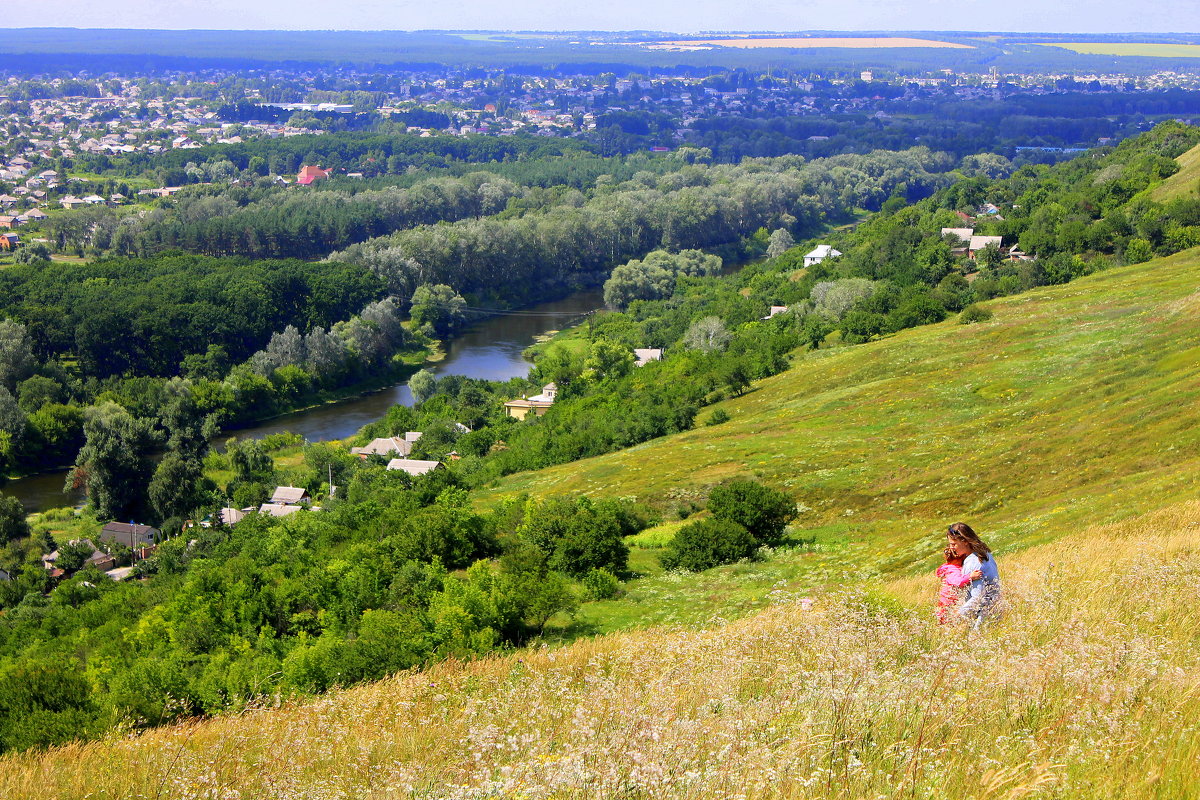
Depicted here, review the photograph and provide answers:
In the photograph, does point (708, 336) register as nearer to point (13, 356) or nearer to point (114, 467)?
point (114, 467)

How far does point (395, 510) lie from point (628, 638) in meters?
21.1

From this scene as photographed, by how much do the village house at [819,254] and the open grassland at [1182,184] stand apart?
22503 millimetres

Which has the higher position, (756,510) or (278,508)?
(756,510)

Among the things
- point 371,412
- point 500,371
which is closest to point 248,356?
point 371,412

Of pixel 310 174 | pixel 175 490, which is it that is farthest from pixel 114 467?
pixel 310 174

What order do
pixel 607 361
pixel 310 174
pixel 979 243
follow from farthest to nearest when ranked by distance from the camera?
pixel 310 174 < pixel 979 243 < pixel 607 361

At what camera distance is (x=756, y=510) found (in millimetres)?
24062

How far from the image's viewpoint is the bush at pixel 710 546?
23.0 m

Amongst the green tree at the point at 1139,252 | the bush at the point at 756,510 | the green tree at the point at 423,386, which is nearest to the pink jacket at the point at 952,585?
the bush at the point at 756,510

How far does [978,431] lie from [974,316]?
20.2 m

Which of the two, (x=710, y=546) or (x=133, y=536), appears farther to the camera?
A: (x=133, y=536)

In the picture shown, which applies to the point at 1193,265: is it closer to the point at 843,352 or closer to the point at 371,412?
the point at 843,352

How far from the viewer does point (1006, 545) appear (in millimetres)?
17031

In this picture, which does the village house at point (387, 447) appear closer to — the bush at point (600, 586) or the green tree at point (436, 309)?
the green tree at point (436, 309)
